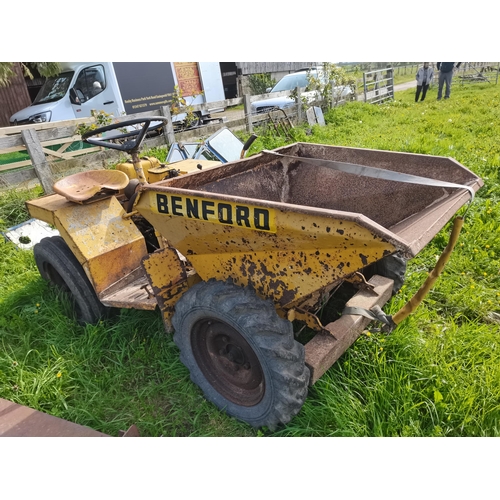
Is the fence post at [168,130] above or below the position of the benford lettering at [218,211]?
below

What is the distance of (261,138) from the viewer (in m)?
8.06

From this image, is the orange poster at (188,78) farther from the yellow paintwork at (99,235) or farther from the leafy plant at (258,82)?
the yellow paintwork at (99,235)

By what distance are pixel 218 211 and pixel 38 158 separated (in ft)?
15.0

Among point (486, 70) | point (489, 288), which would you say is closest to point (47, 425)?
point (489, 288)

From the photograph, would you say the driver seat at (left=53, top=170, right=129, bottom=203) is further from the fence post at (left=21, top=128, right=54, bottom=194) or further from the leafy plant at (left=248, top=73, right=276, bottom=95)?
the leafy plant at (left=248, top=73, right=276, bottom=95)

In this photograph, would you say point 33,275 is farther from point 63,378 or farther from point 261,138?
point 261,138

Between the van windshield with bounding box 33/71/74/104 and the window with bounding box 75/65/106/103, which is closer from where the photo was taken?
the window with bounding box 75/65/106/103

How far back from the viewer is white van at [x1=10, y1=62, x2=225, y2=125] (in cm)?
898

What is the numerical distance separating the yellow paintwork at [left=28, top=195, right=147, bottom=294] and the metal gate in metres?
13.0

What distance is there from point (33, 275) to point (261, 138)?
18.2 feet

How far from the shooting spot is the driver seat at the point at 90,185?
2.58m

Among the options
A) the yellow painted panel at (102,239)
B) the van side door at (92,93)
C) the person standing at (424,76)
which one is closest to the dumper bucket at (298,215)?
the yellow painted panel at (102,239)

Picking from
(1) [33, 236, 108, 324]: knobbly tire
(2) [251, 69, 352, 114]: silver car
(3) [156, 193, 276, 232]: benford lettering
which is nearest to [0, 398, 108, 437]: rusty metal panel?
(1) [33, 236, 108, 324]: knobbly tire

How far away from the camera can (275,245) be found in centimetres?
172
